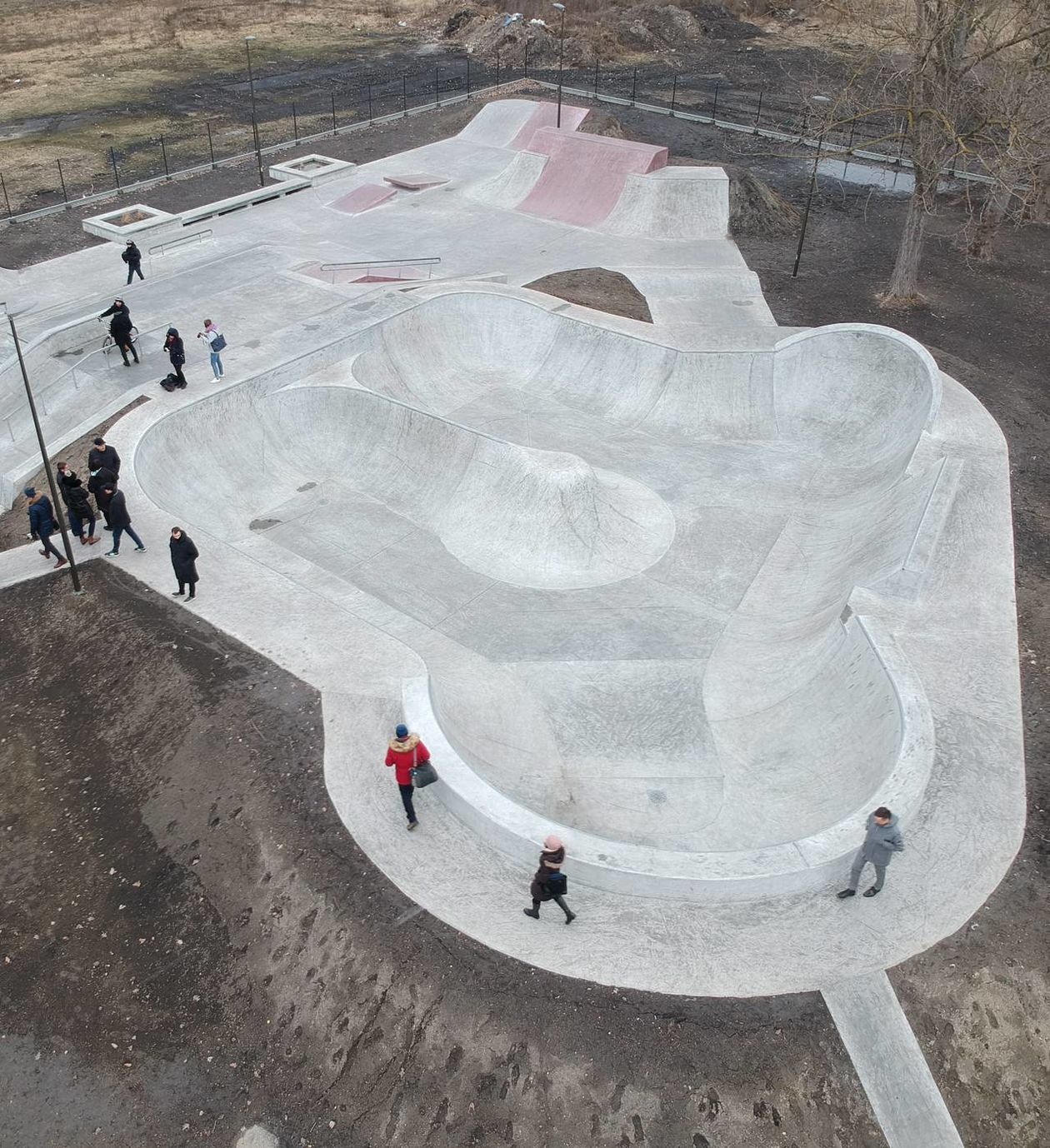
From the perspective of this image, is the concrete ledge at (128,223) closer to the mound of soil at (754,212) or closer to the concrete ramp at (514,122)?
the concrete ramp at (514,122)

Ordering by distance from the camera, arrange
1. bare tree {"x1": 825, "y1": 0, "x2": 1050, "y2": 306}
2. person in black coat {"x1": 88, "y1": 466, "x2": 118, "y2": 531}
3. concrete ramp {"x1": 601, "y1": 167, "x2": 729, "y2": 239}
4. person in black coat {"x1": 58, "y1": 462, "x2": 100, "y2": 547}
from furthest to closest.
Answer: concrete ramp {"x1": 601, "y1": 167, "x2": 729, "y2": 239} → bare tree {"x1": 825, "y1": 0, "x2": 1050, "y2": 306} → person in black coat {"x1": 58, "y1": 462, "x2": 100, "y2": 547} → person in black coat {"x1": 88, "y1": 466, "x2": 118, "y2": 531}

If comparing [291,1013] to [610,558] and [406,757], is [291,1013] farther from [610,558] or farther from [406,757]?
[610,558]

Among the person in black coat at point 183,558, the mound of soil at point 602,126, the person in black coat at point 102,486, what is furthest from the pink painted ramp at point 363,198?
the person in black coat at point 183,558

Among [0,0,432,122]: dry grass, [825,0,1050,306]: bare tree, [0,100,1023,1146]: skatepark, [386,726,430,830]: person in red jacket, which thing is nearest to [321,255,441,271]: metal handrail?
[0,100,1023,1146]: skatepark

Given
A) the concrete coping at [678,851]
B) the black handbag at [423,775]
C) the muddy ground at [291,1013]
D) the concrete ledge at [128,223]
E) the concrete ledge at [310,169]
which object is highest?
the concrete ledge at [310,169]

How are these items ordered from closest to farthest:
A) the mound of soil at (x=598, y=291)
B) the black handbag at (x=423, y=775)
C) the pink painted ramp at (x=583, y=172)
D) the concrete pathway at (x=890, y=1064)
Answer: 1. the concrete pathway at (x=890, y=1064)
2. the black handbag at (x=423, y=775)
3. the mound of soil at (x=598, y=291)
4. the pink painted ramp at (x=583, y=172)

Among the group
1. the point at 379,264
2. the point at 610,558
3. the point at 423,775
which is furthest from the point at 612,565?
the point at 379,264

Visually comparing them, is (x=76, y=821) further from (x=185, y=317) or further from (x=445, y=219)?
(x=445, y=219)

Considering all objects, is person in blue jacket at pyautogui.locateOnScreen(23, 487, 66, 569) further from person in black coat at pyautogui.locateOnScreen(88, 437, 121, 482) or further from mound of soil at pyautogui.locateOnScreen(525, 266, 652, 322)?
mound of soil at pyautogui.locateOnScreen(525, 266, 652, 322)
